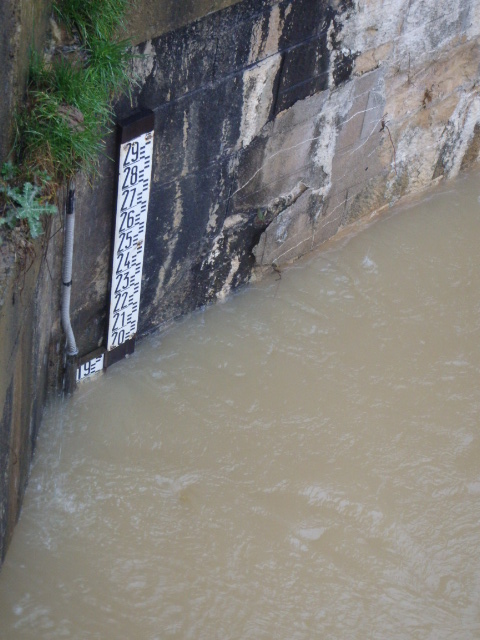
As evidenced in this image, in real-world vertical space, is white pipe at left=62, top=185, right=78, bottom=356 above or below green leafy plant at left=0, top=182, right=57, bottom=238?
below

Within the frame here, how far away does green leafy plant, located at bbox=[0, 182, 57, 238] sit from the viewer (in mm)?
2996

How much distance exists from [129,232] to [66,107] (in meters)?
0.90

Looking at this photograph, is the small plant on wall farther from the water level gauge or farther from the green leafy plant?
the water level gauge

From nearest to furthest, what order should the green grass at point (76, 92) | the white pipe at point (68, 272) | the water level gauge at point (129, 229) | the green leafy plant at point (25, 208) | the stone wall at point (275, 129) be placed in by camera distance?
1. the green leafy plant at point (25, 208)
2. the green grass at point (76, 92)
3. the white pipe at point (68, 272)
4. the water level gauge at point (129, 229)
5. the stone wall at point (275, 129)

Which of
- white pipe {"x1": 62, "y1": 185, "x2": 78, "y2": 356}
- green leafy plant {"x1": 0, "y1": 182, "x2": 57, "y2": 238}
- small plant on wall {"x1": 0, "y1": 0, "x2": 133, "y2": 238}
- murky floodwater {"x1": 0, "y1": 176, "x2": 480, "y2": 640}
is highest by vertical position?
small plant on wall {"x1": 0, "y1": 0, "x2": 133, "y2": 238}

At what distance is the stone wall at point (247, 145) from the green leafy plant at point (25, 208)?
0.13 metres

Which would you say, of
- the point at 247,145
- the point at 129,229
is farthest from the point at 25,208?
the point at 247,145

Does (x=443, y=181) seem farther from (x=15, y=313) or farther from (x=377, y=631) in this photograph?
(x=15, y=313)

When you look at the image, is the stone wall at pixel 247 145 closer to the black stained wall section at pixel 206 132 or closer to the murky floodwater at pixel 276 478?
the black stained wall section at pixel 206 132

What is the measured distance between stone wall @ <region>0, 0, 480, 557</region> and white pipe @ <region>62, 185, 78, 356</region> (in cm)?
5

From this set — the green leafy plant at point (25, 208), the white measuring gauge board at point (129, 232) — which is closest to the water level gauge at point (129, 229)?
the white measuring gauge board at point (129, 232)

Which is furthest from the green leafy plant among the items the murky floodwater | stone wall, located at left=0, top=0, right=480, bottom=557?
the murky floodwater

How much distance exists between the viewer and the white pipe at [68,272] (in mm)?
3592

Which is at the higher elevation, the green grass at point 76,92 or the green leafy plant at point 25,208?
the green grass at point 76,92
